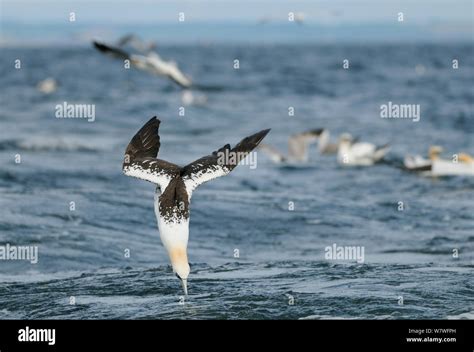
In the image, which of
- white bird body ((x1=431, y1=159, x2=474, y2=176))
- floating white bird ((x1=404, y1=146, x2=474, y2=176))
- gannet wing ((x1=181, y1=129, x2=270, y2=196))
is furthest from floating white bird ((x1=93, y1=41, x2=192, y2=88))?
gannet wing ((x1=181, y1=129, x2=270, y2=196))

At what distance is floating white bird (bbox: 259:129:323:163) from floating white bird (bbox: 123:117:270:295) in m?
12.0

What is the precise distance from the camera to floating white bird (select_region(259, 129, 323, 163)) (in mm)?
24188

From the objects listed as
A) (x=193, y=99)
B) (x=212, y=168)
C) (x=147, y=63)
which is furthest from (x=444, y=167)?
(x=193, y=99)

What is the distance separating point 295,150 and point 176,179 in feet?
43.6

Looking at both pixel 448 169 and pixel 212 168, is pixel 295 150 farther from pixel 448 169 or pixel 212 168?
pixel 212 168

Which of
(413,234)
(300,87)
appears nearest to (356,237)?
(413,234)

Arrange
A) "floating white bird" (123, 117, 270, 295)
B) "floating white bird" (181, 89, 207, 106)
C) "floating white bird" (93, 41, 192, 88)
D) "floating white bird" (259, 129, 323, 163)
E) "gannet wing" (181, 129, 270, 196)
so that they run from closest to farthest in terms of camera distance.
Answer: "floating white bird" (123, 117, 270, 295), "gannet wing" (181, 129, 270, 196), "floating white bird" (93, 41, 192, 88), "floating white bird" (259, 129, 323, 163), "floating white bird" (181, 89, 207, 106)

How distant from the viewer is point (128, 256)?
1470cm

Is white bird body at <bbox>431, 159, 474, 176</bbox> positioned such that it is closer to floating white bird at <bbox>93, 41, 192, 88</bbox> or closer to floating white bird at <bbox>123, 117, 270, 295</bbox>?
floating white bird at <bbox>93, 41, 192, 88</bbox>

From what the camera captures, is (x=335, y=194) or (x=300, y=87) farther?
(x=300, y=87)

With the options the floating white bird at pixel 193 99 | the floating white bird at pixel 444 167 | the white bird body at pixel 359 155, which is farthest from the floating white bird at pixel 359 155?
the floating white bird at pixel 193 99

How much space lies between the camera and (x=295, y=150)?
2456 centimetres

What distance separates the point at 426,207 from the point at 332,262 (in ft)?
16.5
